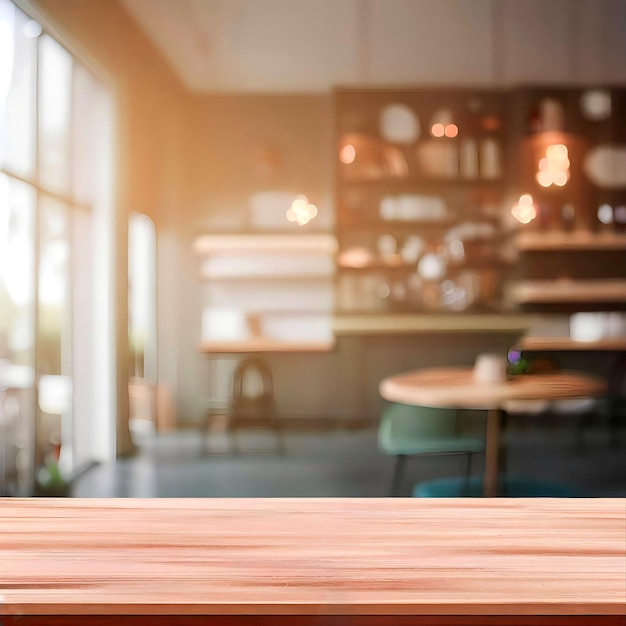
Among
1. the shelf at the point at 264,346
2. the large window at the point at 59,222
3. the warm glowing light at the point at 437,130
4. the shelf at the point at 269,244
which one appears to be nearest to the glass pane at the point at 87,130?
the large window at the point at 59,222

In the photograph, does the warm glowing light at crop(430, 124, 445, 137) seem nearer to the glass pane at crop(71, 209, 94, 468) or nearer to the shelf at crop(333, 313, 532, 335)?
the shelf at crop(333, 313, 532, 335)

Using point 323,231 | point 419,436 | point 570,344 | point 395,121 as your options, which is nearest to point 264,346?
point 323,231

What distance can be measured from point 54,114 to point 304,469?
110cm

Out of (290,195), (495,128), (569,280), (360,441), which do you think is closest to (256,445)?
(360,441)

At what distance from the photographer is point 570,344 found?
5.02 feet

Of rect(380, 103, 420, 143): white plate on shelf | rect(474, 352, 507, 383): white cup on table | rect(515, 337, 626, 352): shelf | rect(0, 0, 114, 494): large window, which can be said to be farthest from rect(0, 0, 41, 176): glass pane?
rect(515, 337, 626, 352): shelf

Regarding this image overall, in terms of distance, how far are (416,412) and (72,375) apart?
87 cm

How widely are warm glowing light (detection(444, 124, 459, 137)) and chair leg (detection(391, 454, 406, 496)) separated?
31.4 inches

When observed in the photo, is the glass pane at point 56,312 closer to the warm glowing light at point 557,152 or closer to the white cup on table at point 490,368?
the white cup on table at point 490,368

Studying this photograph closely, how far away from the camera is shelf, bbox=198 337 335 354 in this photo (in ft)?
5.05

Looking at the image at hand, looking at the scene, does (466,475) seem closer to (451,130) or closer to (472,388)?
(472,388)

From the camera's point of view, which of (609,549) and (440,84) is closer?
(609,549)

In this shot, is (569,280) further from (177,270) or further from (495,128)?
(177,270)

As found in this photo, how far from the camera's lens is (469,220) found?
1514mm
